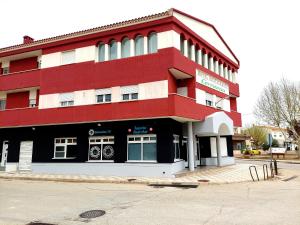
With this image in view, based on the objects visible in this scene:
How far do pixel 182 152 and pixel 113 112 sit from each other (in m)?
6.14

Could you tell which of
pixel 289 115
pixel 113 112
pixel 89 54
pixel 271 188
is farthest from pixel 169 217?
pixel 289 115

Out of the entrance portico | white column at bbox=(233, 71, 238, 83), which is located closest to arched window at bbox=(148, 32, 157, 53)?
the entrance portico

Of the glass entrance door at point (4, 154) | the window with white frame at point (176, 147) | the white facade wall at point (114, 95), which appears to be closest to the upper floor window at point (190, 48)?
Answer: the white facade wall at point (114, 95)

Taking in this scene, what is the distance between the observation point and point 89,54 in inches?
809

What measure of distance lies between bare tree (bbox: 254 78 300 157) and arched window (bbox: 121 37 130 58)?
92.0 ft

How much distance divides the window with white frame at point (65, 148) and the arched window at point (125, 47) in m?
7.29

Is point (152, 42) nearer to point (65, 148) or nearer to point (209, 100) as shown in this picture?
point (209, 100)

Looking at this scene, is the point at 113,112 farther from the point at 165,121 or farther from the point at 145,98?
the point at 165,121

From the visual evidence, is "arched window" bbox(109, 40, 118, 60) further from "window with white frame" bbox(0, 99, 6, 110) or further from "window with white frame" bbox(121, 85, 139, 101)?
"window with white frame" bbox(0, 99, 6, 110)

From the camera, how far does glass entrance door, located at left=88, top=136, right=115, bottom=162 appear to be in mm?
19688

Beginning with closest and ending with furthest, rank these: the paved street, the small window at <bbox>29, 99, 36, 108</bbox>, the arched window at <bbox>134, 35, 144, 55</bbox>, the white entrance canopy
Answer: the paved street < the arched window at <bbox>134, 35, 144, 55</bbox> < the white entrance canopy < the small window at <bbox>29, 99, 36, 108</bbox>

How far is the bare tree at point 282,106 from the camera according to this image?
3891 centimetres

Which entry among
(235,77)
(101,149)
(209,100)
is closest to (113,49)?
(101,149)

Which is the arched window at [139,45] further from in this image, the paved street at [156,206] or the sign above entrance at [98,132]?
the paved street at [156,206]
